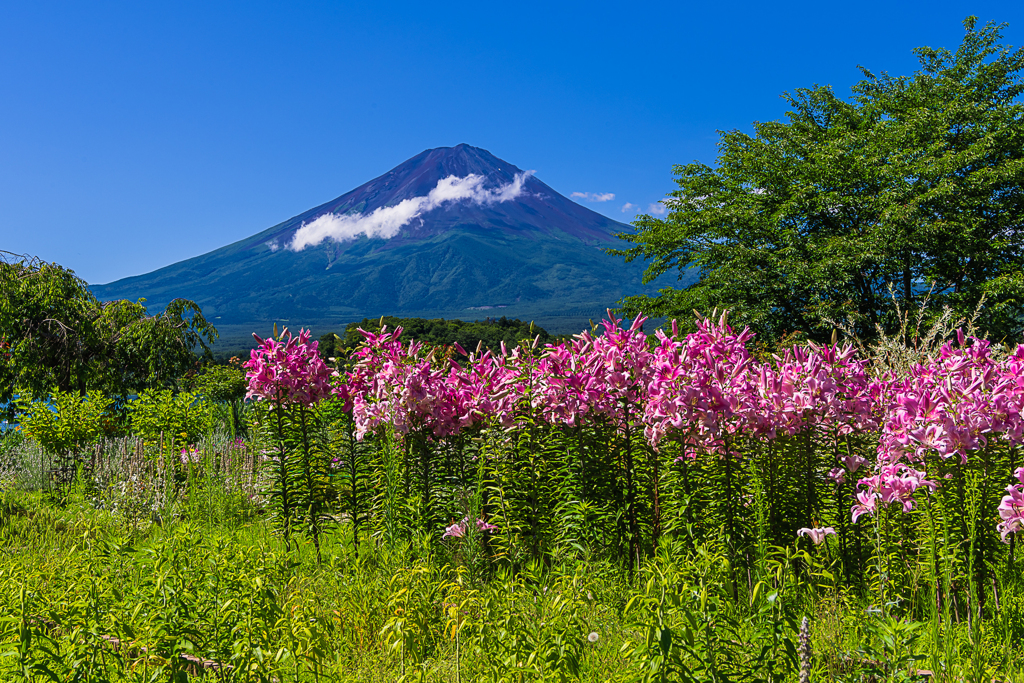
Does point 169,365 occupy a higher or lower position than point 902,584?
higher

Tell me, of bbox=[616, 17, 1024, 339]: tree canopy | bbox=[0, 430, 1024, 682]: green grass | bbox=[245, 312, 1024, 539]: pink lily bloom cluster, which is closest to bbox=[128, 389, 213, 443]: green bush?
bbox=[0, 430, 1024, 682]: green grass

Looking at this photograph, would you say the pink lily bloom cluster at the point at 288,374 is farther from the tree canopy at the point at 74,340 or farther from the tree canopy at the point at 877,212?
the tree canopy at the point at 877,212

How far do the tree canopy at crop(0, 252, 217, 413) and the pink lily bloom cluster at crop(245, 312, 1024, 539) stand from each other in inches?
336

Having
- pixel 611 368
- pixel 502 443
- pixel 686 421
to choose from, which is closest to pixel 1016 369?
pixel 686 421

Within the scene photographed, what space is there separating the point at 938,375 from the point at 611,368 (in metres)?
1.66

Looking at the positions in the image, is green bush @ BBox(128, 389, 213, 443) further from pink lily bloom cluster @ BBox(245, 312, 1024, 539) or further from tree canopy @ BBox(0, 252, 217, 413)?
pink lily bloom cluster @ BBox(245, 312, 1024, 539)

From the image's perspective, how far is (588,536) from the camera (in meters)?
3.22

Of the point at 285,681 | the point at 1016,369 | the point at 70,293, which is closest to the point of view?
the point at 285,681

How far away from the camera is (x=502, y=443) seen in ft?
11.7

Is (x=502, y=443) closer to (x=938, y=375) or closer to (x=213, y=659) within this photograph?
(x=213, y=659)

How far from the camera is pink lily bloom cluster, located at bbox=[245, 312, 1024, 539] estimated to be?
2678mm

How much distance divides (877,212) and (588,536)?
17.2 metres

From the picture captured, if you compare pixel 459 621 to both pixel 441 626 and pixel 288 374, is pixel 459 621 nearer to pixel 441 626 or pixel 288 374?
pixel 441 626

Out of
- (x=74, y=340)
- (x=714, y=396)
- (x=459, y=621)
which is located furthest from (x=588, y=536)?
(x=74, y=340)
